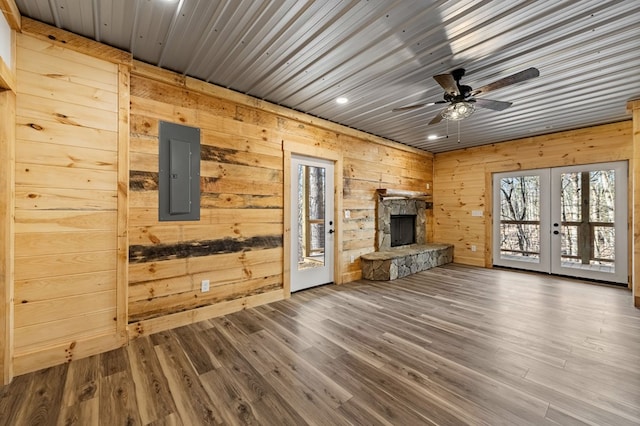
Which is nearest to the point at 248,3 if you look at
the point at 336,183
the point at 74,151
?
the point at 74,151

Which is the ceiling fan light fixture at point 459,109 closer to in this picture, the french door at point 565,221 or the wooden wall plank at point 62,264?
the french door at point 565,221

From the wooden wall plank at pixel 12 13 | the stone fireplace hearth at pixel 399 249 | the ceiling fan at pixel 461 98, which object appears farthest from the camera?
the stone fireplace hearth at pixel 399 249

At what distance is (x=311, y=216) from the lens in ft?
13.9

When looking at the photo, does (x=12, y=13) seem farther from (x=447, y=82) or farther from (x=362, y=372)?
(x=362, y=372)

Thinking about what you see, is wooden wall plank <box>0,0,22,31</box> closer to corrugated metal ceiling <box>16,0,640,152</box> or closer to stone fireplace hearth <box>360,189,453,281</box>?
corrugated metal ceiling <box>16,0,640,152</box>

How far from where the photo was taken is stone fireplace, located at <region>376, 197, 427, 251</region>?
208 inches

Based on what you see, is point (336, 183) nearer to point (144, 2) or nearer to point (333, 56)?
point (333, 56)

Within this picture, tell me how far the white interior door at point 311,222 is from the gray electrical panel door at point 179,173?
4.53ft

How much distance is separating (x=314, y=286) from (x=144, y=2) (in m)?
3.77

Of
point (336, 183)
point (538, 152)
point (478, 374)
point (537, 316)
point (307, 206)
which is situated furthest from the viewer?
point (538, 152)

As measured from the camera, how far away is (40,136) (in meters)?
2.13

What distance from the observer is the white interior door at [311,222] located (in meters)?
4.00

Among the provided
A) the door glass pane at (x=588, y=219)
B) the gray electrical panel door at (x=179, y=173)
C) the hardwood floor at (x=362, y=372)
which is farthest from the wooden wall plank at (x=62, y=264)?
the door glass pane at (x=588, y=219)

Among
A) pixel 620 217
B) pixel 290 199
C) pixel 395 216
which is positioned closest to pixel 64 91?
pixel 290 199
